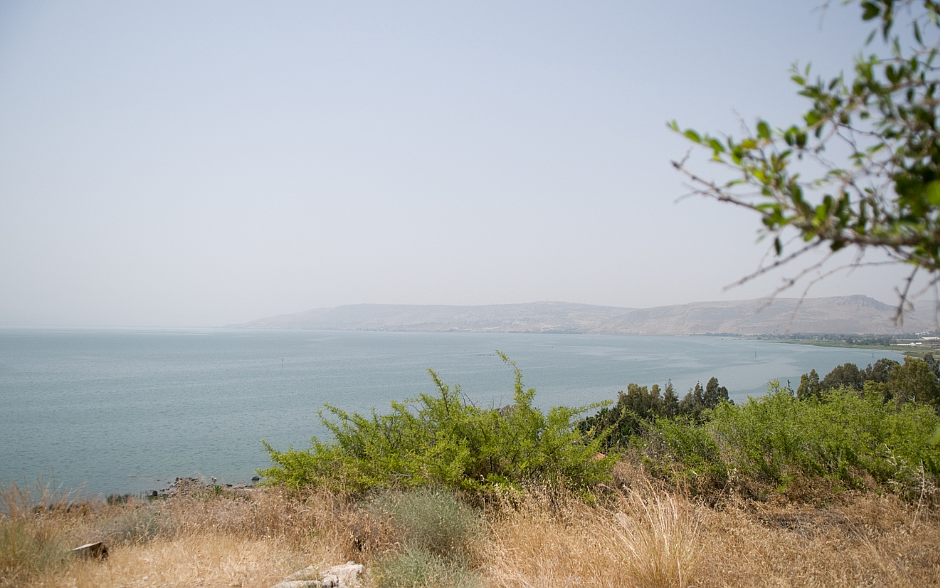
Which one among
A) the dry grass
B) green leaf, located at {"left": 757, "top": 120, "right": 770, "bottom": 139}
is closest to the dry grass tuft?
the dry grass

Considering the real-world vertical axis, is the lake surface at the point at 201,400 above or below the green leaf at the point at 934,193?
below

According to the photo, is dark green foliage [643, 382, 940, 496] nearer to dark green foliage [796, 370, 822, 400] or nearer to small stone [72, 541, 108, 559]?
small stone [72, 541, 108, 559]

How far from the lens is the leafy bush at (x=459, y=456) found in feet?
20.0

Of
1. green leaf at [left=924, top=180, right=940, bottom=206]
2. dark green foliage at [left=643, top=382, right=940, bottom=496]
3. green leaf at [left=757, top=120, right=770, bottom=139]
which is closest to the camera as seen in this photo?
green leaf at [left=924, top=180, right=940, bottom=206]

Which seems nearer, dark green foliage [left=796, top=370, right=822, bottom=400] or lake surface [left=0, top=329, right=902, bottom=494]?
dark green foliage [left=796, top=370, right=822, bottom=400]

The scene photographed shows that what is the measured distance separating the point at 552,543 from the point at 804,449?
Result: 435 centimetres

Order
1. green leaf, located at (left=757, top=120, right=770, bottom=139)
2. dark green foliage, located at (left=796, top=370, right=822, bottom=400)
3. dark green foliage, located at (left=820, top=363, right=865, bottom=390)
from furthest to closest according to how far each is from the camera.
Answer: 1. dark green foliage, located at (left=820, top=363, right=865, bottom=390)
2. dark green foliage, located at (left=796, top=370, right=822, bottom=400)
3. green leaf, located at (left=757, top=120, right=770, bottom=139)

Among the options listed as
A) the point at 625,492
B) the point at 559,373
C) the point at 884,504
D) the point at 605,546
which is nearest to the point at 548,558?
the point at 605,546

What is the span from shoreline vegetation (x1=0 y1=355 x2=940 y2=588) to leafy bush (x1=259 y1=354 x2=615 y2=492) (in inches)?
1.1

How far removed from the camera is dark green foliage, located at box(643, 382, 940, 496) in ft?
18.8

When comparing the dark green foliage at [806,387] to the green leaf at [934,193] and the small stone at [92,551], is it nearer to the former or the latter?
the green leaf at [934,193]

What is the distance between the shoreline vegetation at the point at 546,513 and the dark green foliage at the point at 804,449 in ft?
0.09

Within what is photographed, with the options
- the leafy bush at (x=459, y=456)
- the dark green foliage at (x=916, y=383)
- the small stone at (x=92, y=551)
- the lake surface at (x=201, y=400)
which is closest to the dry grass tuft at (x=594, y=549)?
the leafy bush at (x=459, y=456)

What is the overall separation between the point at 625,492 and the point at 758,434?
2.11 m
